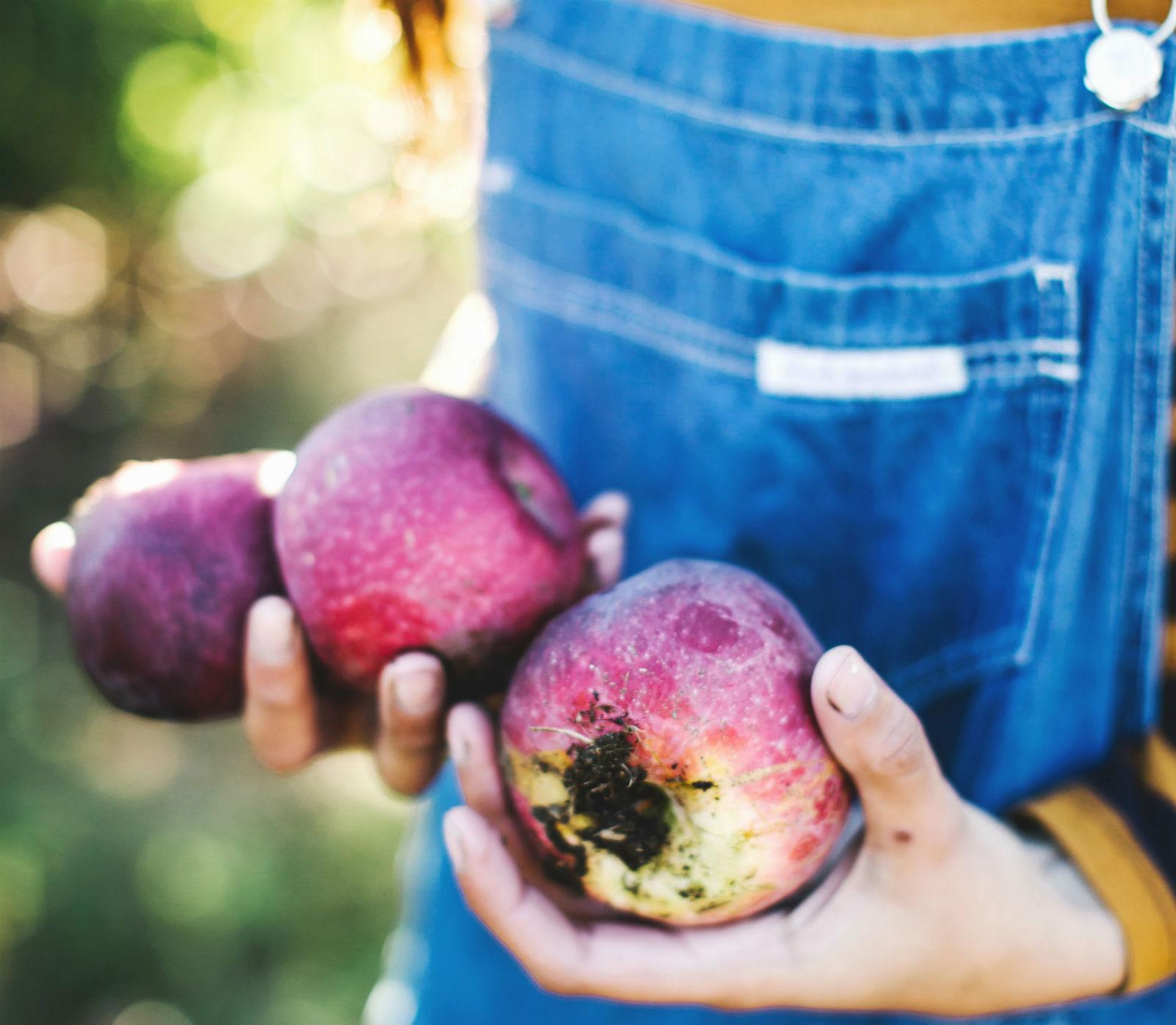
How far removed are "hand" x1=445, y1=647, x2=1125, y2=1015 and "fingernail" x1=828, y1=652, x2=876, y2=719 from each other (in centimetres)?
9

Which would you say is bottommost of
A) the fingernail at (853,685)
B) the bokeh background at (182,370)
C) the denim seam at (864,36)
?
the bokeh background at (182,370)

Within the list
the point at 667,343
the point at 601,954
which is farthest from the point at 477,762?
the point at 667,343

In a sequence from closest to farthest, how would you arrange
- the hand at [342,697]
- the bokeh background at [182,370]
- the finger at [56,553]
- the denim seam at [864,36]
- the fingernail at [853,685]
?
the fingernail at [853,685] → the denim seam at [864,36] → the hand at [342,697] → the finger at [56,553] → the bokeh background at [182,370]

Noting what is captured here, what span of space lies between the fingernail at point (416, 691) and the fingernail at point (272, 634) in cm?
13

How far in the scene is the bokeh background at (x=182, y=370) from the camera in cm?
223

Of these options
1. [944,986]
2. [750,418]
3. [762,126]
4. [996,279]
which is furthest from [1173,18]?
[944,986]

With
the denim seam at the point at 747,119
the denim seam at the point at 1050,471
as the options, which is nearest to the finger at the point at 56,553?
the denim seam at the point at 747,119

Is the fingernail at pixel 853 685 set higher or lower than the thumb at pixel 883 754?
higher

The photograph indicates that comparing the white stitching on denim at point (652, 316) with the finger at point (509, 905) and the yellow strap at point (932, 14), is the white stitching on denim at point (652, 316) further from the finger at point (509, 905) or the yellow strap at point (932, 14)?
the finger at point (509, 905)

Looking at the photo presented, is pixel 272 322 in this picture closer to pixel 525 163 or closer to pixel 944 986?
pixel 525 163

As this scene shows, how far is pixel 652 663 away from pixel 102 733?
7.65 ft

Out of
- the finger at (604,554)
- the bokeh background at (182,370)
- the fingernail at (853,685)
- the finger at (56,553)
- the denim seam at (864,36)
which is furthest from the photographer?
the bokeh background at (182,370)

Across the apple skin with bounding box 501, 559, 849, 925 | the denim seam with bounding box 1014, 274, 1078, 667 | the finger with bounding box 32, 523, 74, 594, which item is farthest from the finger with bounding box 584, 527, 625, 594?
the finger with bounding box 32, 523, 74, 594

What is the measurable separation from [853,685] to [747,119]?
55cm
